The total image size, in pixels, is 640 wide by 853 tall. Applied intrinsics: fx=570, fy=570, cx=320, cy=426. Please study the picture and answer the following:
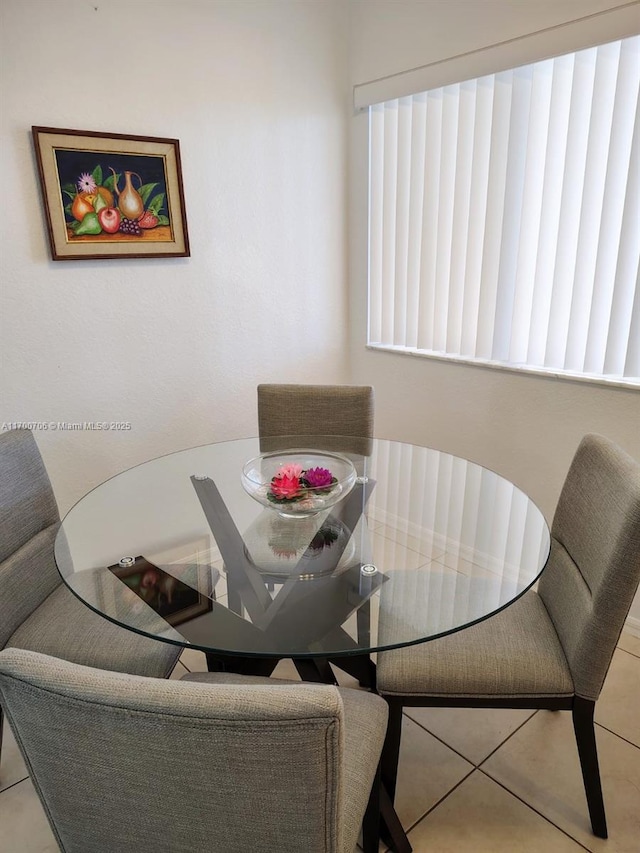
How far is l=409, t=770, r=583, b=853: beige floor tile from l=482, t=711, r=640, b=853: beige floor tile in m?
0.04

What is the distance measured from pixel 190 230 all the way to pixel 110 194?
1.19 feet

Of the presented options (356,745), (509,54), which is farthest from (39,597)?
(509,54)

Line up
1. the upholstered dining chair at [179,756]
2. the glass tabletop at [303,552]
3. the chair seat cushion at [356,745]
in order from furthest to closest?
the glass tabletop at [303,552] → the chair seat cushion at [356,745] → the upholstered dining chair at [179,756]

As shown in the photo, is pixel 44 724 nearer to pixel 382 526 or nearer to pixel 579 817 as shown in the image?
pixel 382 526

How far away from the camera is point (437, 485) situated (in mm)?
1919

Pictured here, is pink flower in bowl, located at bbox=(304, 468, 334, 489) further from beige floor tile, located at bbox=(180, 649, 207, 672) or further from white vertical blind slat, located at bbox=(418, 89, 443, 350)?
white vertical blind slat, located at bbox=(418, 89, 443, 350)

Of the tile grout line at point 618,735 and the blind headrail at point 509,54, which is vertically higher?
the blind headrail at point 509,54

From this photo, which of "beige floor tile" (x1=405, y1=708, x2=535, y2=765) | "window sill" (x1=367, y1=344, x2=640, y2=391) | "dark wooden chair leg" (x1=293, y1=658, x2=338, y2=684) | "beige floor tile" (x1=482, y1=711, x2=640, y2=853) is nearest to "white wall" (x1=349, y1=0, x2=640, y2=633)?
"window sill" (x1=367, y1=344, x2=640, y2=391)

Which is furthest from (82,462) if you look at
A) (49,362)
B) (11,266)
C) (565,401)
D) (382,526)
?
(565,401)

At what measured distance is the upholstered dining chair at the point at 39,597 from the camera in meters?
1.47

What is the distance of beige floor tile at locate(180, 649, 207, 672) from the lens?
2.10 m

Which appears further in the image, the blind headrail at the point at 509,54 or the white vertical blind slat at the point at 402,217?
the white vertical blind slat at the point at 402,217

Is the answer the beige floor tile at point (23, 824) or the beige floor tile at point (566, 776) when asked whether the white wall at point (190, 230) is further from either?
the beige floor tile at point (566, 776)

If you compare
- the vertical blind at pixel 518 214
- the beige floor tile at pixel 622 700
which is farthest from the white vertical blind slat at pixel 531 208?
the beige floor tile at pixel 622 700
